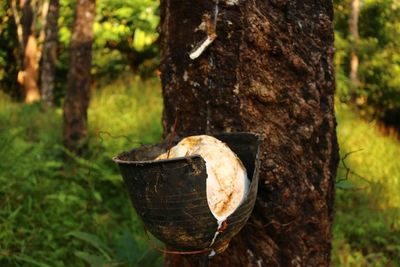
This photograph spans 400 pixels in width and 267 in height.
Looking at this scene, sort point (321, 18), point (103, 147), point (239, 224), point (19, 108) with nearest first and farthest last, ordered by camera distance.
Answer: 1. point (239, 224)
2. point (321, 18)
3. point (103, 147)
4. point (19, 108)

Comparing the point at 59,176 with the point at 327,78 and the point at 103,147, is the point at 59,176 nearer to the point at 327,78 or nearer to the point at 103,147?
the point at 103,147

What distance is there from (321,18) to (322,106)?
1.24ft

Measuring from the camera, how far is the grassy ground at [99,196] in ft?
11.4

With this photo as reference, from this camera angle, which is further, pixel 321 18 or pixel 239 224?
pixel 321 18

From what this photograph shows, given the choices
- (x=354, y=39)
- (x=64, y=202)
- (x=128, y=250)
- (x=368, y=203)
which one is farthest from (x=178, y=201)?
(x=354, y=39)

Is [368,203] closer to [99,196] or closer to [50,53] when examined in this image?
[99,196]

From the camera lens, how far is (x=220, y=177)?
163 centimetres

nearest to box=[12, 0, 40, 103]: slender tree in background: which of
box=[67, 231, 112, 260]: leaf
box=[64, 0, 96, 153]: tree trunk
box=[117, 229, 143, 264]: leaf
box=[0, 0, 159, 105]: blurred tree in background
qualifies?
box=[0, 0, 159, 105]: blurred tree in background

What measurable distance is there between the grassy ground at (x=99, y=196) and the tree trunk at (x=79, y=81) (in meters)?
0.21

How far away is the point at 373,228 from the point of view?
4.91 metres

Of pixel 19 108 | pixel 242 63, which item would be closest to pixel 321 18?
pixel 242 63

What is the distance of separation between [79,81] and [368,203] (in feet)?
11.3

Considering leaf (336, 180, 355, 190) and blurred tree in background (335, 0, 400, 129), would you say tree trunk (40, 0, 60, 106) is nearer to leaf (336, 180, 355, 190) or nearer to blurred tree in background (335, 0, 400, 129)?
blurred tree in background (335, 0, 400, 129)

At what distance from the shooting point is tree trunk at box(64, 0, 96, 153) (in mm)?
5434
